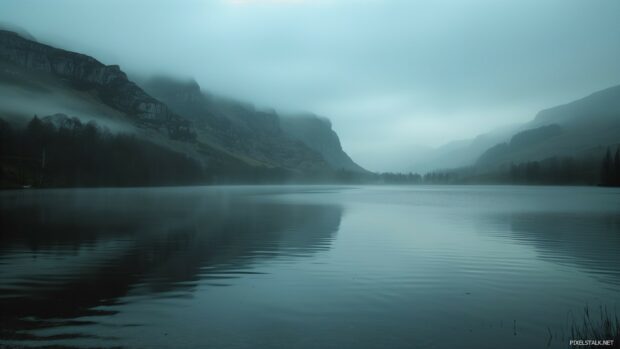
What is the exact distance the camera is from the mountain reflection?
1812 cm

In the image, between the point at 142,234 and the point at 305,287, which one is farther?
the point at 142,234

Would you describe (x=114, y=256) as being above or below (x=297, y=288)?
above

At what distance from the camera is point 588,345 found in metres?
13.1

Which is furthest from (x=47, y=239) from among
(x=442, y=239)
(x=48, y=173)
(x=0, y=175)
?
(x=48, y=173)

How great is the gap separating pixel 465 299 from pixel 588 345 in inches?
261

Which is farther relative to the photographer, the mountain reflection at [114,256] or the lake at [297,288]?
the mountain reflection at [114,256]

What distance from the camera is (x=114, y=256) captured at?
2875cm

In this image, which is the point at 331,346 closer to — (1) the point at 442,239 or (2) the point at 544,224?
(1) the point at 442,239

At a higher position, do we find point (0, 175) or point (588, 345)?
point (0, 175)

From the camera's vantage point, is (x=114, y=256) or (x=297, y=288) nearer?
(x=297, y=288)

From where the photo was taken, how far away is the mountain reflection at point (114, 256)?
18.1 m

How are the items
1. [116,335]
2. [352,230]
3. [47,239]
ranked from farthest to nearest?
[352,230], [47,239], [116,335]

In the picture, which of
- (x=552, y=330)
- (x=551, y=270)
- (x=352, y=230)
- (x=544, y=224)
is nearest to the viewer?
(x=552, y=330)

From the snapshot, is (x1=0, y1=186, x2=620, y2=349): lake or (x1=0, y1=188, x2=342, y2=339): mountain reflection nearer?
(x1=0, y1=186, x2=620, y2=349): lake
